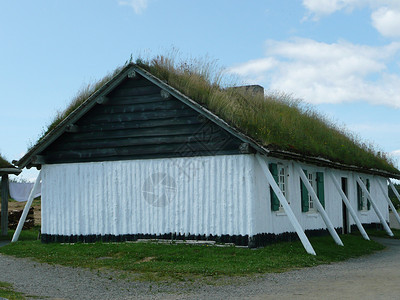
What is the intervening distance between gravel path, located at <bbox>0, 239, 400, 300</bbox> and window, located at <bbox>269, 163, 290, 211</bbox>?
2.91 meters

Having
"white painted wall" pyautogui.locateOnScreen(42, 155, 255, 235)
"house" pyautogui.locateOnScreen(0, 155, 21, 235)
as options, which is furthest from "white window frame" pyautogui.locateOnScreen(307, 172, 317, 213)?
"house" pyautogui.locateOnScreen(0, 155, 21, 235)

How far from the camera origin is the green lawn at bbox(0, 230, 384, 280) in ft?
40.9

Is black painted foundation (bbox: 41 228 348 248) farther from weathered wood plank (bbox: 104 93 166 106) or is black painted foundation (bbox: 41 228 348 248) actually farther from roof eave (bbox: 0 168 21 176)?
roof eave (bbox: 0 168 21 176)

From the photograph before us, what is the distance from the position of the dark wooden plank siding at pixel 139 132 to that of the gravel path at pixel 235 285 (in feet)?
15.0

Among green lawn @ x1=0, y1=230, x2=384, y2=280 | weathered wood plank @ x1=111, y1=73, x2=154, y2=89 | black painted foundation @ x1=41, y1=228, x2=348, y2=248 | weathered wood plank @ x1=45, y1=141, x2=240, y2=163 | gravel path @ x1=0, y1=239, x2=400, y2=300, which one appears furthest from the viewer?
weathered wood plank @ x1=111, y1=73, x2=154, y2=89

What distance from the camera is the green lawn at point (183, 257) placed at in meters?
12.5

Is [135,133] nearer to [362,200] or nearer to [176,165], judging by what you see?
[176,165]

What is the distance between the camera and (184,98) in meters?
15.9

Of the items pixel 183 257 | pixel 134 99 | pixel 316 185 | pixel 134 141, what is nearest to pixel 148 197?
pixel 134 141

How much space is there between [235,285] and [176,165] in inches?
247

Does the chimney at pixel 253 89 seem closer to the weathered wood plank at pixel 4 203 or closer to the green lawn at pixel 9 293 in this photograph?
the green lawn at pixel 9 293

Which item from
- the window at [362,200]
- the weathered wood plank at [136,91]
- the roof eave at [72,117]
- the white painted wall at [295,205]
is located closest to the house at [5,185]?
the roof eave at [72,117]

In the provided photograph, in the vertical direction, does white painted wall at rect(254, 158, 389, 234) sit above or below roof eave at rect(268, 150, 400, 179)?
below

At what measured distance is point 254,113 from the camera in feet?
55.1
